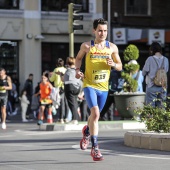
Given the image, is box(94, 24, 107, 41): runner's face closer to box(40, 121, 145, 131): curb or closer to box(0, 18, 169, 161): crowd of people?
box(0, 18, 169, 161): crowd of people

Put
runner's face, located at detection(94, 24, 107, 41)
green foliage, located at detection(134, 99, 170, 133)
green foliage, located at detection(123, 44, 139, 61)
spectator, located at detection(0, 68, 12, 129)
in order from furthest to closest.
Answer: spectator, located at detection(0, 68, 12, 129), green foliage, located at detection(123, 44, 139, 61), green foliage, located at detection(134, 99, 170, 133), runner's face, located at detection(94, 24, 107, 41)

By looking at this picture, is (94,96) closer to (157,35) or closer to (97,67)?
(97,67)

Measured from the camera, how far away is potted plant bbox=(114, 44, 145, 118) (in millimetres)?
19875

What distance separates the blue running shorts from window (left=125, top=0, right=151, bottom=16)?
1159 inches

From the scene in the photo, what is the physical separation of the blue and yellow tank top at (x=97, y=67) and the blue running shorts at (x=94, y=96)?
0.21ft

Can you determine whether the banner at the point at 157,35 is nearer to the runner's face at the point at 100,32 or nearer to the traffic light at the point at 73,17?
the traffic light at the point at 73,17

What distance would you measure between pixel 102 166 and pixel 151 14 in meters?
31.5

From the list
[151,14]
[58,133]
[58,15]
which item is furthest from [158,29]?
[58,133]

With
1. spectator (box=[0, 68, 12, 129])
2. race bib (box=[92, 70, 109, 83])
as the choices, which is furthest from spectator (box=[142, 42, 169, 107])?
spectator (box=[0, 68, 12, 129])

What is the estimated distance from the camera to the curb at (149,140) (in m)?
11.5

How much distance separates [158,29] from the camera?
40.0 m

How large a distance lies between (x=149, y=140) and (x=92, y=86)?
174 centimetres

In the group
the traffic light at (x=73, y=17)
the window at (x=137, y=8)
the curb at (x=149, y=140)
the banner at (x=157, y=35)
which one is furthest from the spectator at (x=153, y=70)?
the window at (x=137, y=8)

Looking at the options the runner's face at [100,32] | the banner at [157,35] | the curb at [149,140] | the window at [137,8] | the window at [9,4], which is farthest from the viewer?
the window at [137,8]
